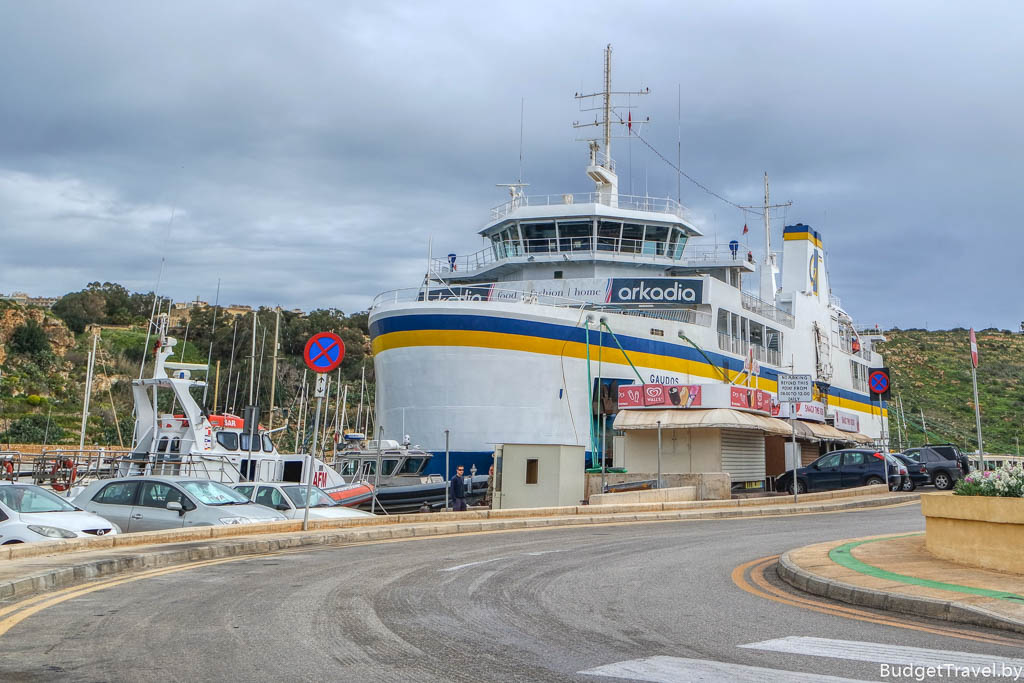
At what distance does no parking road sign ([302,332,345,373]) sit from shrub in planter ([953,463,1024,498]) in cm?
861

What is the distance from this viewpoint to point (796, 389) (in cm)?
2339

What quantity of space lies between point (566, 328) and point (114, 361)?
3872 centimetres

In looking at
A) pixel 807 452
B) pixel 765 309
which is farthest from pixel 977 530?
pixel 765 309

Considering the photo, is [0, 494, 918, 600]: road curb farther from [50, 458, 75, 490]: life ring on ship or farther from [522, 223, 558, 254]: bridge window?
[522, 223, 558, 254]: bridge window

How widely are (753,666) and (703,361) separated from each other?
3324 centimetres

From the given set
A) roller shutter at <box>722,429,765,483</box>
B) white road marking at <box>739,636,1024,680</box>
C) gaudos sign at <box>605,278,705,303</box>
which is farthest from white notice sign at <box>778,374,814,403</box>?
white road marking at <box>739,636,1024,680</box>

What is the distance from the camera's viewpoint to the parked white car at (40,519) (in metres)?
12.8

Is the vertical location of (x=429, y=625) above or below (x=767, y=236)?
below

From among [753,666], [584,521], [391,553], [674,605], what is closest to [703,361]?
[584,521]

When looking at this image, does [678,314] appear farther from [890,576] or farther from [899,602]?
[899,602]

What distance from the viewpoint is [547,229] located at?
38.9 m

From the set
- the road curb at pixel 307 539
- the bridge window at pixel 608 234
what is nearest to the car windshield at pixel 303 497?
the road curb at pixel 307 539

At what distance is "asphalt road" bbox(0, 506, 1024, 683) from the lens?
576cm

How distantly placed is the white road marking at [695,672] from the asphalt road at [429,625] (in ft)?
0.08
